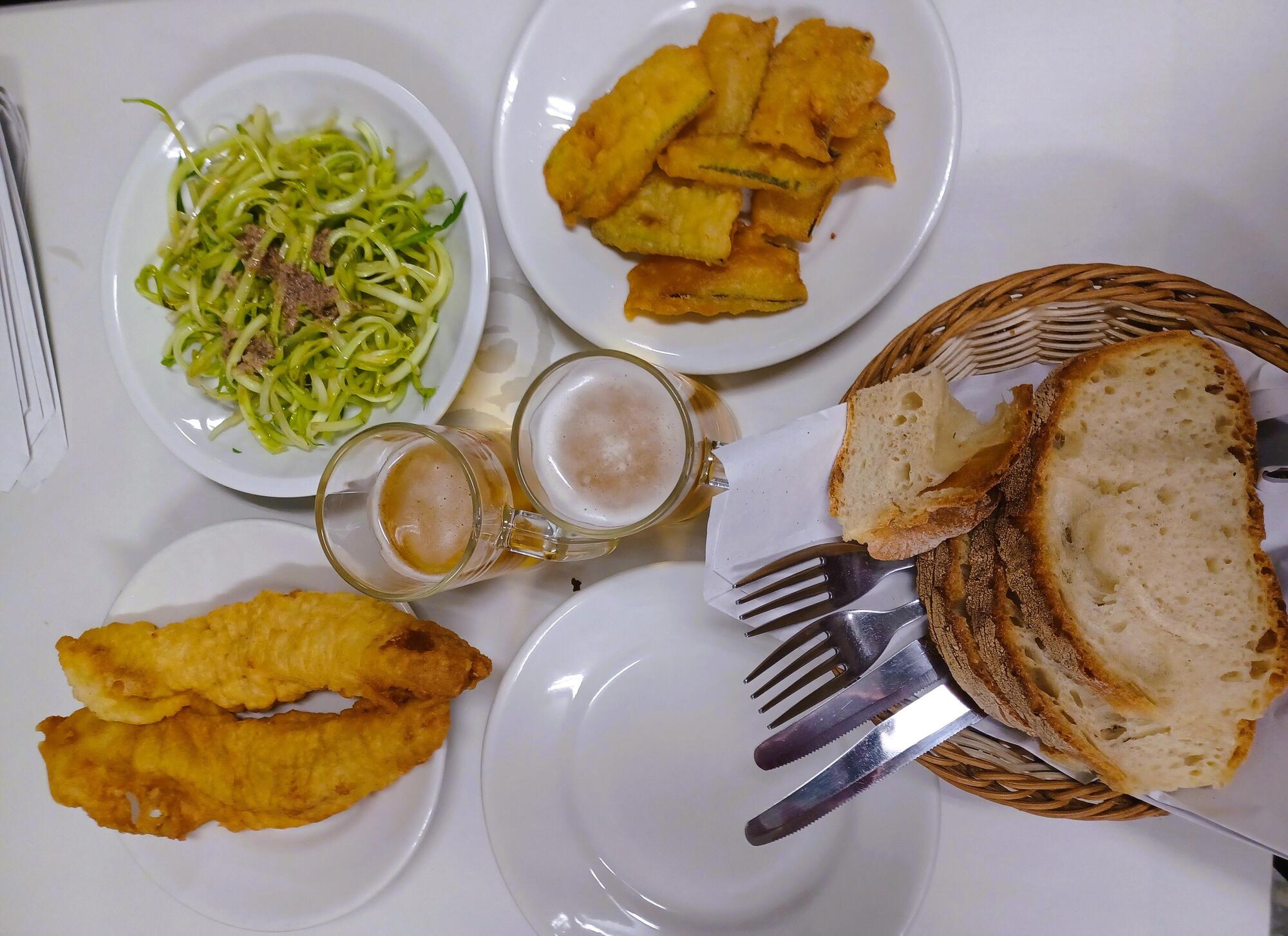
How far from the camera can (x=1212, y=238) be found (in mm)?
1445

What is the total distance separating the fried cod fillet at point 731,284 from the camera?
4.55 feet

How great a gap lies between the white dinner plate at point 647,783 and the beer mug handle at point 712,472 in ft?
0.55

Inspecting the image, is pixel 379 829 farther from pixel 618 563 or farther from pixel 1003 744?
pixel 1003 744

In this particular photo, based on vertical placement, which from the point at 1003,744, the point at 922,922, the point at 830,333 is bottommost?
the point at 922,922

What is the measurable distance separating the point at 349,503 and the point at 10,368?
0.98 m

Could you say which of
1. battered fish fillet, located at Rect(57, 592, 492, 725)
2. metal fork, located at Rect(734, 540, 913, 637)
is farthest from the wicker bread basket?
battered fish fillet, located at Rect(57, 592, 492, 725)

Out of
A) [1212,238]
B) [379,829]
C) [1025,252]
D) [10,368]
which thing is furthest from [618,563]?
[10,368]

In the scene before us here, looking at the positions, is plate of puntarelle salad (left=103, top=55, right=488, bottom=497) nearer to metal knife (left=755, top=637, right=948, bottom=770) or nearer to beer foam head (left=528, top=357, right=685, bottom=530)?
beer foam head (left=528, top=357, right=685, bottom=530)

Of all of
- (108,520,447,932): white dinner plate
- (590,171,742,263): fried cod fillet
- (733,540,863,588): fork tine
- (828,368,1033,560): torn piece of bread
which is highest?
(590,171,742,263): fried cod fillet

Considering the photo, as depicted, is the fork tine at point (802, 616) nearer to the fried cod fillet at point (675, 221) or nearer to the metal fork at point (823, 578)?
the metal fork at point (823, 578)

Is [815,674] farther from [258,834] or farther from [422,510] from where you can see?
[258,834]

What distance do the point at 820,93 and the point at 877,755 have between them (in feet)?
3.36

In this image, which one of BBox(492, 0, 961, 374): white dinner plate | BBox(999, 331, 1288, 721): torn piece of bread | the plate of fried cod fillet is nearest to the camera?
BBox(999, 331, 1288, 721): torn piece of bread

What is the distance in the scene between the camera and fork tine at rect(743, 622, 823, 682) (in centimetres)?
127
